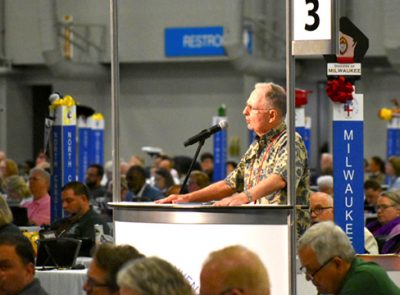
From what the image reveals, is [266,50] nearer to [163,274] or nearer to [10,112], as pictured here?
[10,112]

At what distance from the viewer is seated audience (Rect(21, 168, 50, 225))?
36.6 ft

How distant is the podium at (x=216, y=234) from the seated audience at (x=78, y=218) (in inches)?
102

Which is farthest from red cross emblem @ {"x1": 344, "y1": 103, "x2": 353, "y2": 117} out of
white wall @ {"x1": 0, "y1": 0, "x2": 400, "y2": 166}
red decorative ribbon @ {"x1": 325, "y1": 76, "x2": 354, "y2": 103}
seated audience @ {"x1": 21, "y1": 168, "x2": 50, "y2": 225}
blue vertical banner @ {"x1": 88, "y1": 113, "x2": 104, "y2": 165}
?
white wall @ {"x1": 0, "y1": 0, "x2": 400, "y2": 166}

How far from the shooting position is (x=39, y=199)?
11305 mm

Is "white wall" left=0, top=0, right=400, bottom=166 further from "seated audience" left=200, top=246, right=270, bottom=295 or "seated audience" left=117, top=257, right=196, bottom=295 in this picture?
"seated audience" left=117, top=257, right=196, bottom=295

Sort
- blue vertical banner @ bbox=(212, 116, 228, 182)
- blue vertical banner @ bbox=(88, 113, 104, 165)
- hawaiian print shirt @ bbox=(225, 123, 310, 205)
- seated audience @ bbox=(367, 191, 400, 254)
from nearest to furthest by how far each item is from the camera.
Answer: hawaiian print shirt @ bbox=(225, 123, 310, 205) → seated audience @ bbox=(367, 191, 400, 254) → blue vertical banner @ bbox=(88, 113, 104, 165) → blue vertical banner @ bbox=(212, 116, 228, 182)

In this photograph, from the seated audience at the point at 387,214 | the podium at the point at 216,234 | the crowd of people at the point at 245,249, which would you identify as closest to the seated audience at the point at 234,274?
the crowd of people at the point at 245,249

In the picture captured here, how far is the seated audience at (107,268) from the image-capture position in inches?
146

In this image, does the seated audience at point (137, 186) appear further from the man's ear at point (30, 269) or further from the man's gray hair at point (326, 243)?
the man's gray hair at point (326, 243)

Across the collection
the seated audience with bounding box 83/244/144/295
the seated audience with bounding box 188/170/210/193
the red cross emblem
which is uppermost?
the red cross emblem

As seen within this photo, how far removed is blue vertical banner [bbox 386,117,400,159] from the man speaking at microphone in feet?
44.4

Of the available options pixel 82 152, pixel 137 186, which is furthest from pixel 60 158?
pixel 82 152

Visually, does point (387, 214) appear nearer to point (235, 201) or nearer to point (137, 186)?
point (235, 201)

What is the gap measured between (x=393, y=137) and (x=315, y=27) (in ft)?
47.3
